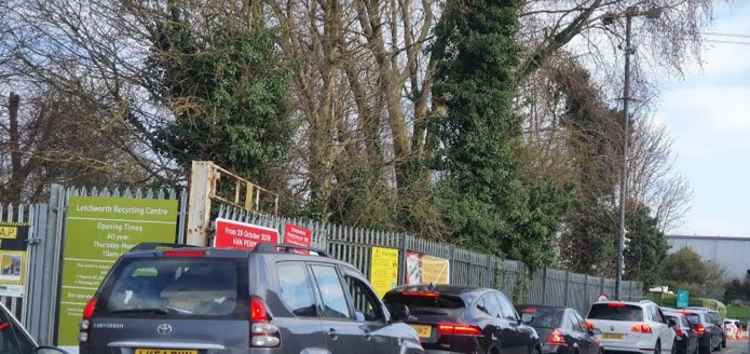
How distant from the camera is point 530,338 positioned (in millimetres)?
15492

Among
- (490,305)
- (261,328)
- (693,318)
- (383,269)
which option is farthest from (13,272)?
(693,318)

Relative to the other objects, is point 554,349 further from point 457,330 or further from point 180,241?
point 180,241

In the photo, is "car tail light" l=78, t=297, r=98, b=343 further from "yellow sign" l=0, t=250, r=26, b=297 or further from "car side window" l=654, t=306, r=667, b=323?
"car side window" l=654, t=306, r=667, b=323

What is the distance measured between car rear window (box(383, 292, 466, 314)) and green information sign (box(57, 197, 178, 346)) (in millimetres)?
3248

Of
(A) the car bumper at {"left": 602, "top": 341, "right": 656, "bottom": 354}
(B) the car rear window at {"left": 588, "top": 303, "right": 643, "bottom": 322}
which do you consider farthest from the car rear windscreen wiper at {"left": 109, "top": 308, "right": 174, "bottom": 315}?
(B) the car rear window at {"left": 588, "top": 303, "right": 643, "bottom": 322}

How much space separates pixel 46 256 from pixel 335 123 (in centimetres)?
908

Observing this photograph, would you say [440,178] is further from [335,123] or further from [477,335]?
[477,335]

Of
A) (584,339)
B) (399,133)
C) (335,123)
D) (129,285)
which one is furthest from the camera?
(399,133)

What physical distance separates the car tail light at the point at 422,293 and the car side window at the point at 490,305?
0.64 meters

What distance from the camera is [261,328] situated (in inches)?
311

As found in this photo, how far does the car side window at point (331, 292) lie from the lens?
29.8 feet

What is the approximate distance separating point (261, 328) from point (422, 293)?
613 centimetres

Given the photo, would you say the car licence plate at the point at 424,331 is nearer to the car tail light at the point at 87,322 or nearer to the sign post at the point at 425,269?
the sign post at the point at 425,269

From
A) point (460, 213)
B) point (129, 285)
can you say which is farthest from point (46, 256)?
point (460, 213)
